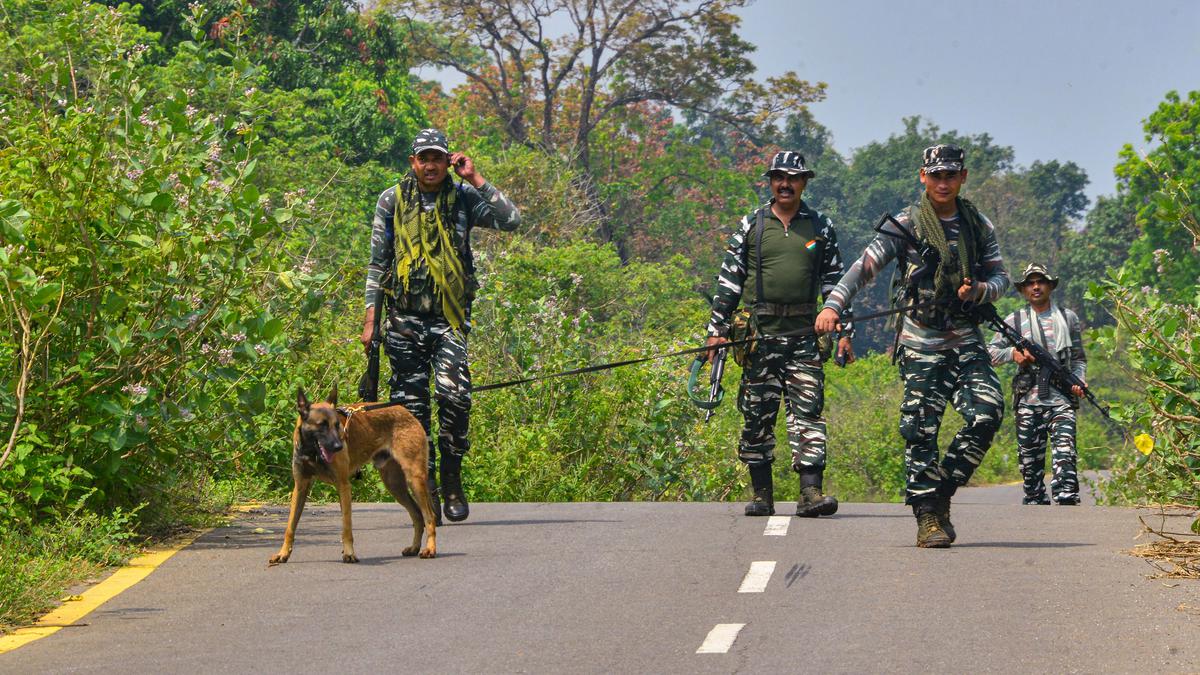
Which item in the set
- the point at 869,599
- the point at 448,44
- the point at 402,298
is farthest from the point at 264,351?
the point at 448,44

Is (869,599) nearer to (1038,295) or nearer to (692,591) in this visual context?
(692,591)

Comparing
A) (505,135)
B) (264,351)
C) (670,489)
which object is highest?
(505,135)

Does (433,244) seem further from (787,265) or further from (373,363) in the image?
(787,265)

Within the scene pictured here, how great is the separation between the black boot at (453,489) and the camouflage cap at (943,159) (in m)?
3.50

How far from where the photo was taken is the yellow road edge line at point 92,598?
773cm

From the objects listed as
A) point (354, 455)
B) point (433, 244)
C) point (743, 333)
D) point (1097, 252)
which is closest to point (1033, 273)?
point (743, 333)

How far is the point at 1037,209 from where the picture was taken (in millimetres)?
80250

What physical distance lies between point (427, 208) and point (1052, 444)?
672cm

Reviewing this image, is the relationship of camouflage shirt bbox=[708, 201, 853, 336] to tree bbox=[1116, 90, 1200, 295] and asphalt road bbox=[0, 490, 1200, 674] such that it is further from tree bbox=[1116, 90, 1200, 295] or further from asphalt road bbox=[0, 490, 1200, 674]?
tree bbox=[1116, 90, 1200, 295]

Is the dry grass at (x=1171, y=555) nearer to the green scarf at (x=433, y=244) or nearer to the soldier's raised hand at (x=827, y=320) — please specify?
the soldier's raised hand at (x=827, y=320)

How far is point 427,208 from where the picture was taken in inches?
427

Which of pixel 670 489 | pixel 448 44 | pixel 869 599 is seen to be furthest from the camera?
pixel 448 44

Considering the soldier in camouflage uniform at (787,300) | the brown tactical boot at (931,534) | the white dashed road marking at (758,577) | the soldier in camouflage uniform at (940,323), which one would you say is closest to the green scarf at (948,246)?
the soldier in camouflage uniform at (940,323)

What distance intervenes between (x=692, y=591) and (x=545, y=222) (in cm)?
2920
